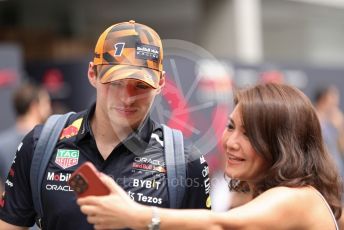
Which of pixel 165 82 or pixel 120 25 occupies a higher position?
pixel 120 25

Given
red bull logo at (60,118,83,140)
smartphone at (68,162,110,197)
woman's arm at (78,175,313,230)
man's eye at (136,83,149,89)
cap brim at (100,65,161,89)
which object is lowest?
woman's arm at (78,175,313,230)

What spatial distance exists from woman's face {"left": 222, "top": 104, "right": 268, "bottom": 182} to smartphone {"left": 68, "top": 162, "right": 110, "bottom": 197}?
2.25 feet

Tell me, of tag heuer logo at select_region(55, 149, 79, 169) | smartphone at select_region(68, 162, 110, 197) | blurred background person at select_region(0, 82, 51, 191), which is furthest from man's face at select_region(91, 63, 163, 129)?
blurred background person at select_region(0, 82, 51, 191)

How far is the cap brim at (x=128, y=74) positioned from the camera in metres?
2.87

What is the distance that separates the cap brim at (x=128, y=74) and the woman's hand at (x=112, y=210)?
0.63 meters

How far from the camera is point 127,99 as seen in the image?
9.40 ft

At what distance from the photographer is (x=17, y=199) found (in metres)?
3.12

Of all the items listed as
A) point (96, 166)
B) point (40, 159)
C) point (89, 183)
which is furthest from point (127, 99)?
point (89, 183)

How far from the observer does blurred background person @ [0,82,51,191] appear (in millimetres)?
5418

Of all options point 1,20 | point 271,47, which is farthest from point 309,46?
point 1,20

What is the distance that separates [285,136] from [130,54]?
2.29ft

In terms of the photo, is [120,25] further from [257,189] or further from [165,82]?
[257,189]

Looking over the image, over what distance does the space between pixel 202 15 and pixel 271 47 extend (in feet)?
25.7

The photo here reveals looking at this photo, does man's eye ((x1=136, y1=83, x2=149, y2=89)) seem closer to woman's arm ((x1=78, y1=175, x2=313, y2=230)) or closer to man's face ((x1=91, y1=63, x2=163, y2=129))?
man's face ((x1=91, y1=63, x2=163, y2=129))
